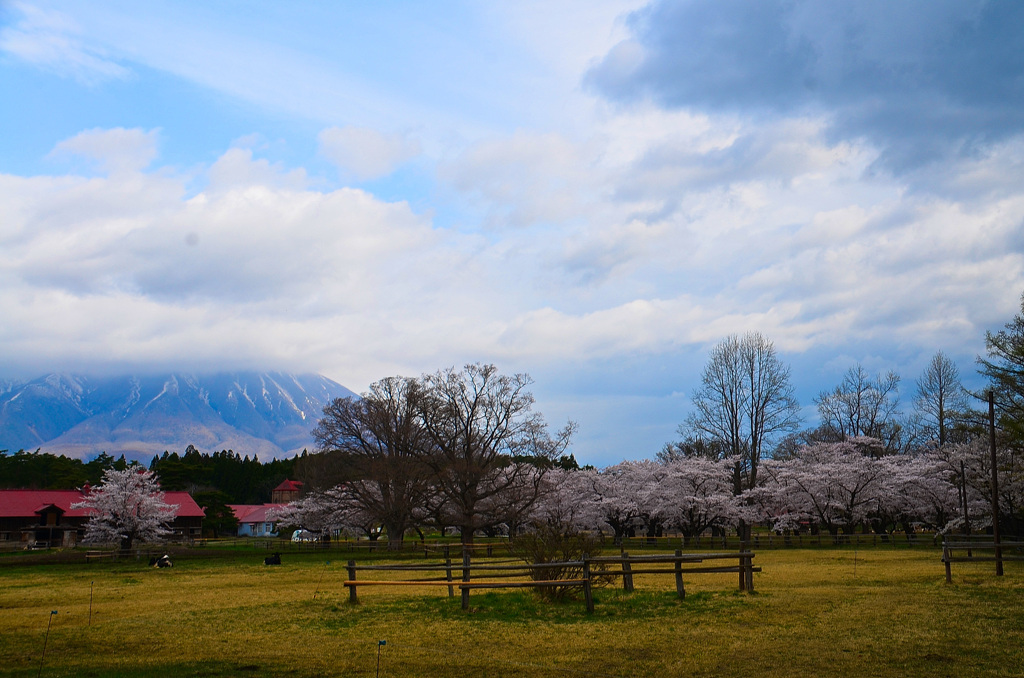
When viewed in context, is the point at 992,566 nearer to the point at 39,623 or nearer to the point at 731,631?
the point at 731,631

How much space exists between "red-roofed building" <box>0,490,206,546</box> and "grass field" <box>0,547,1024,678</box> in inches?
1957

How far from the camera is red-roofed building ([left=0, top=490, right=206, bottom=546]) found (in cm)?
6444

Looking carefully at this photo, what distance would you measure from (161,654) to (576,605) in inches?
343

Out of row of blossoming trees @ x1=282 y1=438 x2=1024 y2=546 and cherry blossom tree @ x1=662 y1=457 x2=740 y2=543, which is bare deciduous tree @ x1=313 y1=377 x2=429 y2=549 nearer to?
row of blossoming trees @ x1=282 y1=438 x2=1024 y2=546

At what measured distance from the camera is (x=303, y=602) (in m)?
19.5

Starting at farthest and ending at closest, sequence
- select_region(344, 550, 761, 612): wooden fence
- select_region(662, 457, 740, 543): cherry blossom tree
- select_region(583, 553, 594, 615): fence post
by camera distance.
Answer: select_region(662, 457, 740, 543): cherry blossom tree → select_region(344, 550, 761, 612): wooden fence → select_region(583, 553, 594, 615): fence post

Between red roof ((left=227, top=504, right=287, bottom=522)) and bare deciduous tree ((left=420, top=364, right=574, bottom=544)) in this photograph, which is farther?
red roof ((left=227, top=504, right=287, bottom=522))

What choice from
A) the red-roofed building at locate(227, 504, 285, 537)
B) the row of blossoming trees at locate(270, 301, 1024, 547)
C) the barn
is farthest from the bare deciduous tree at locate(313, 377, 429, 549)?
the red-roofed building at locate(227, 504, 285, 537)

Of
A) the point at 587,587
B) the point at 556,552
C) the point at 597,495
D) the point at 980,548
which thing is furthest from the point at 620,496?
the point at 587,587

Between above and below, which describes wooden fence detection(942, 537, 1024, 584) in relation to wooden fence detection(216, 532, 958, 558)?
above

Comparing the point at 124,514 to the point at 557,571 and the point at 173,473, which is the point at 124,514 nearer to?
the point at 173,473

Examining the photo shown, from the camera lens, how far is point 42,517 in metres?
65.9

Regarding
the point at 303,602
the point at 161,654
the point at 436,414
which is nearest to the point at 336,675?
the point at 161,654

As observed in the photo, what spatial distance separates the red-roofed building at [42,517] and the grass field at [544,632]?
49.7m
